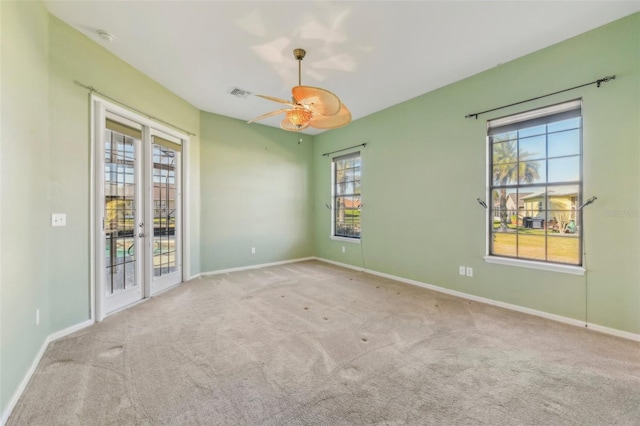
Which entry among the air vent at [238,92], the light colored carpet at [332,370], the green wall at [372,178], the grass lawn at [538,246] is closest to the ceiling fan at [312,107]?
the air vent at [238,92]

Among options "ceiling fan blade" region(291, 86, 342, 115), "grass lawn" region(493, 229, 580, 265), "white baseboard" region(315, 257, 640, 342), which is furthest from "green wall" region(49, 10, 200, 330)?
"grass lawn" region(493, 229, 580, 265)

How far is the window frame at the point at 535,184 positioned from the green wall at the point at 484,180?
0.23ft

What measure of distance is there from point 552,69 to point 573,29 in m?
0.37

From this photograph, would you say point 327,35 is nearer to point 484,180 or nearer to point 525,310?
point 484,180

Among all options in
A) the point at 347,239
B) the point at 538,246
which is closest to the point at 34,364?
the point at 347,239

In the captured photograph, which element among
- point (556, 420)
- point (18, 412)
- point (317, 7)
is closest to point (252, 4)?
point (317, 7)

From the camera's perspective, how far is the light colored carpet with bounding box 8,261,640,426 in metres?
1.61

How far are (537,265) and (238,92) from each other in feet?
14.9

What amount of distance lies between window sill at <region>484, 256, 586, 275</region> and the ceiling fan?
102 inches

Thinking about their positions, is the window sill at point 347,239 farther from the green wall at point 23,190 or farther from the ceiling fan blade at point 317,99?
the green wall at point 23,190

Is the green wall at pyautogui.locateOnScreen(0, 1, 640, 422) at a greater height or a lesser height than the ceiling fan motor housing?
lesser

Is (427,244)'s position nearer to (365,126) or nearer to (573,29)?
(365,126)

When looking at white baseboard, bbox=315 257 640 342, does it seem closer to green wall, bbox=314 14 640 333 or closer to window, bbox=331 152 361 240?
green wall, bbox=314 14 640 333

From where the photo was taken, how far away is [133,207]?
3.45 metres
